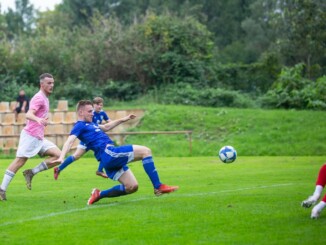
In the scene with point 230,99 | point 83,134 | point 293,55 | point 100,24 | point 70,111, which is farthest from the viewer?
point 293,55

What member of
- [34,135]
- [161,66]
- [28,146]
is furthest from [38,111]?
[161,66]

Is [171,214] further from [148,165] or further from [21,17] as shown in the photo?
[21,17]

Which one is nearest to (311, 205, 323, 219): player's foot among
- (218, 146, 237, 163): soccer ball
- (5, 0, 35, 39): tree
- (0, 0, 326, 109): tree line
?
(218, 146, 237, 163): soccer ball

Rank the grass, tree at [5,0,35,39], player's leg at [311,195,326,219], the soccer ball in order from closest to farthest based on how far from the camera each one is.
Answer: player's leg at [311,195,326,219] < the soccer ball < the grass < tree at [5,0,35,39]

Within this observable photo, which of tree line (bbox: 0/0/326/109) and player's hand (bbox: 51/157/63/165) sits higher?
tree line (bbox: 0/0/326/109)

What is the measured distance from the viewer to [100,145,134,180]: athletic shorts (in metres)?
11.9

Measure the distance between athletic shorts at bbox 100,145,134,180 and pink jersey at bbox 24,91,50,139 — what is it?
174 centimetres

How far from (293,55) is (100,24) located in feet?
50.0

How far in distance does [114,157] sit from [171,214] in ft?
5.41

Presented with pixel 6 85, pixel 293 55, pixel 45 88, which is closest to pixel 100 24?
pixel 6 85

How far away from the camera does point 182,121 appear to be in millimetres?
34438

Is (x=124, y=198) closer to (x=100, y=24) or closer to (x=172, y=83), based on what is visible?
(x=172, y=83)

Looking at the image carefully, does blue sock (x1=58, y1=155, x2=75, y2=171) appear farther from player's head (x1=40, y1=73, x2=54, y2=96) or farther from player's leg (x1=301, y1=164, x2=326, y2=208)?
player's leg (x1=301, y1=164, x2=326, y2=208)

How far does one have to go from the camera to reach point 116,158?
1189 centimetres
